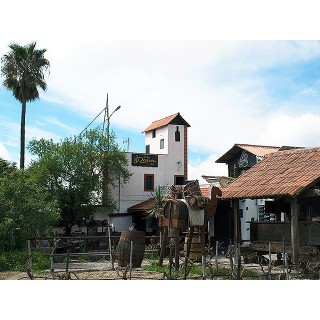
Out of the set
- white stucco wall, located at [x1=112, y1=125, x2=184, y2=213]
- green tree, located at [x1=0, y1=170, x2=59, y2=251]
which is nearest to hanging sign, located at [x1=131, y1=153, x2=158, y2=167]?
white stucco wall, located at [x1=112, y1=125, x2=184, y2=213]

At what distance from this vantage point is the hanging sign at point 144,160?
3257cm

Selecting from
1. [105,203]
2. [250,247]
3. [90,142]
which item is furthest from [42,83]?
[250,247]

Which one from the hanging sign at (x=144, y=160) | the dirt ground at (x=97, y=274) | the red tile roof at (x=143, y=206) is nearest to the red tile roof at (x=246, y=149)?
the hanging sign at (x=144, y=160)

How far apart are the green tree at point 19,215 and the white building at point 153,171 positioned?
11422mm

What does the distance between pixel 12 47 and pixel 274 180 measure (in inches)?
798

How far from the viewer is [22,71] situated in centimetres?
3108

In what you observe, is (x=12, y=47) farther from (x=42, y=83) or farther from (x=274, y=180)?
(x=274, y=180)

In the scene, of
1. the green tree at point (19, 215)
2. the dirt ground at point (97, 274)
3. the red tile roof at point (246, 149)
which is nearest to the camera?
the dirt ground at point (97, 274)

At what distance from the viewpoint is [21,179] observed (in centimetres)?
1969

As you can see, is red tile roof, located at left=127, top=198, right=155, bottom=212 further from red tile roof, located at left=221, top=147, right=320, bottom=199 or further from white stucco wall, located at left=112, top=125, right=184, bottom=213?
red tile roof, located at left=221, top=147, right=320, bottom=199

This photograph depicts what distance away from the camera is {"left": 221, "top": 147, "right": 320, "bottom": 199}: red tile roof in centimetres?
1509

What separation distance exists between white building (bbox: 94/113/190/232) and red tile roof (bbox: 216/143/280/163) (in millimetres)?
2861

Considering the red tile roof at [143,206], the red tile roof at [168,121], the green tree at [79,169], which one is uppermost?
the red tile roof at [168,121]

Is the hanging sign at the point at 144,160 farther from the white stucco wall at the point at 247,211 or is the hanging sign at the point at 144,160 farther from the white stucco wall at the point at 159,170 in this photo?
the white stucco wall at the point at 247,211
